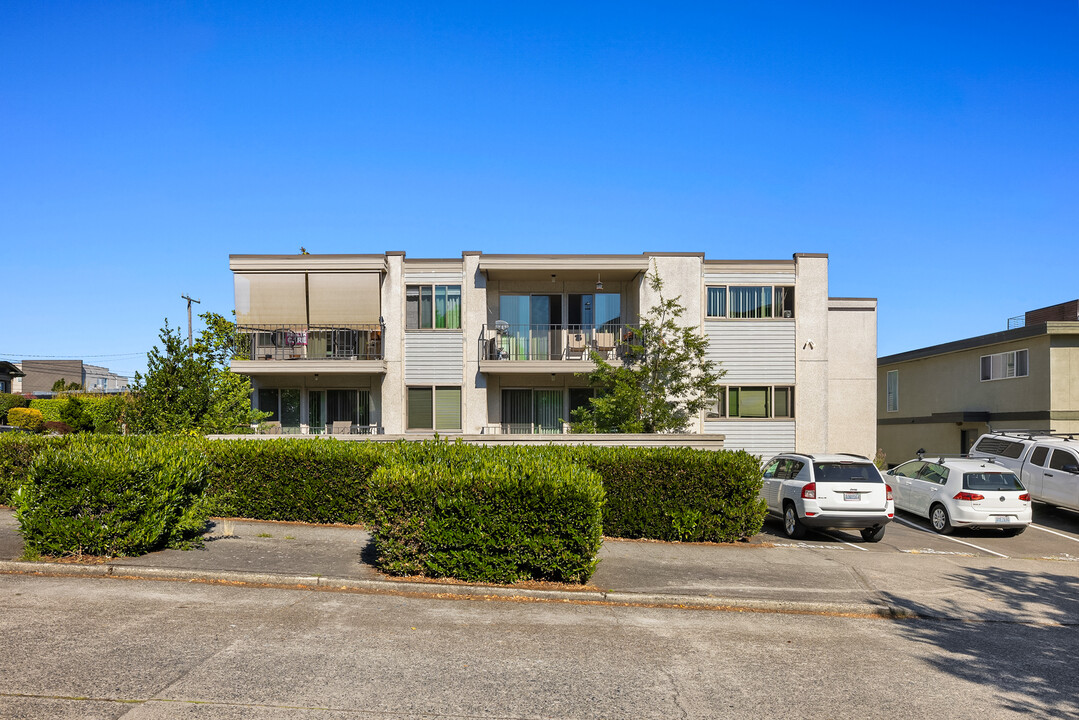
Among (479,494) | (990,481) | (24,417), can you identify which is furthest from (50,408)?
(990,481)

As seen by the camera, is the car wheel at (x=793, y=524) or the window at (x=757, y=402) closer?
the car wheel at (x=793, y=524)

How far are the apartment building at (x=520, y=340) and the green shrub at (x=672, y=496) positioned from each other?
367 inches

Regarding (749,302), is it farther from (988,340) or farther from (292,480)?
(292,480)

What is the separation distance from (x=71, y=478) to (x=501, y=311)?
15454 millimetres

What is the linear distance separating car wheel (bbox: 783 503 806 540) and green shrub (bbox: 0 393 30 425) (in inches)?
1966

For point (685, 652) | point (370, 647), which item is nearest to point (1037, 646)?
point (685, 652)

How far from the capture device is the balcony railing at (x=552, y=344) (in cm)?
2220

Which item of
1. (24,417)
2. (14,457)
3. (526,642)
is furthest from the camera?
(24,417)

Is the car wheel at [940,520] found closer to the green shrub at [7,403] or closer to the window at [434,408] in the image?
the window at [434,408]

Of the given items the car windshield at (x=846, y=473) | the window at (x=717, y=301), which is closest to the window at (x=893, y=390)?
the window at (x=717, y=301)

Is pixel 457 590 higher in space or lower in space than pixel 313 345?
lower

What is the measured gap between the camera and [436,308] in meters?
22.6

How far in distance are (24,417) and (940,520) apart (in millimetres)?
48515

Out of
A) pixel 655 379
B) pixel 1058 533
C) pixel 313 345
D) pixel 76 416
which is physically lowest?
pixel 1058 533
